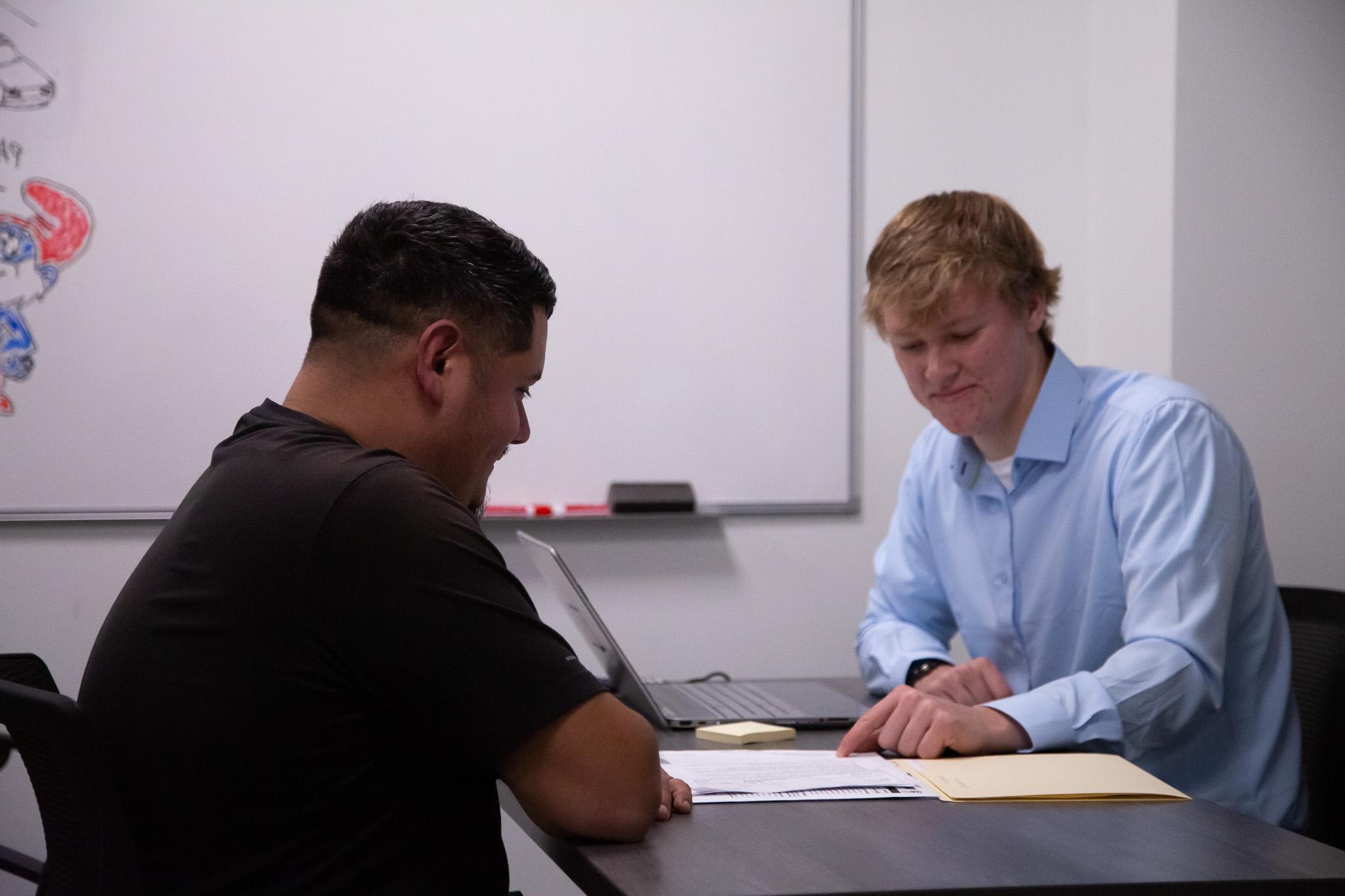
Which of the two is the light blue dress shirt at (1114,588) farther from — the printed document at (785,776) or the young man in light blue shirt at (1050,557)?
the printed document at (785,776)

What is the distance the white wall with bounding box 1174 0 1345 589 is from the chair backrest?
2.45 meters

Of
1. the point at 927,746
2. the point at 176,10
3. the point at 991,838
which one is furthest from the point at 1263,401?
the point at 176,10

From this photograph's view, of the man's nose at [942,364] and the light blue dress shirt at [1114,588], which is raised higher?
the man's nose at [942,364]

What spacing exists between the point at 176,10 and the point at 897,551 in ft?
6.41

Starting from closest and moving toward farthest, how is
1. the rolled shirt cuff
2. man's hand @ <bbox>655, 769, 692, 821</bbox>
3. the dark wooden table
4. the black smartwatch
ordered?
the dark wooden table → man's hand @ <bbox>655, 769, 692, 821</bbox> → the rolled shirt cuff → the black smartwatch

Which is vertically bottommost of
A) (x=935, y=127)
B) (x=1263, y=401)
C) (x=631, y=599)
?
(x=631, y=599)

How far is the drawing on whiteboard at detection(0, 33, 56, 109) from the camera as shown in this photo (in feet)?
8.30

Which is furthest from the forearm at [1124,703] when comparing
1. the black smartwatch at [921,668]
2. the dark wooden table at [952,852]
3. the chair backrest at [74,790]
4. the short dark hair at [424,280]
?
the chair backrest at [74,790]

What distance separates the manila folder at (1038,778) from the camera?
1179 millimetres

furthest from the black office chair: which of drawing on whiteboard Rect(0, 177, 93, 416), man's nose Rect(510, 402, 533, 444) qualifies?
drawing on whiteboard Rect(0, 177, 93, 416)

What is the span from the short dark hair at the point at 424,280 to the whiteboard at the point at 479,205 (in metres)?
1.59

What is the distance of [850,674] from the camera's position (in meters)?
2.96

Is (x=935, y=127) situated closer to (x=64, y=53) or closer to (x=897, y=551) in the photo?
(x=897, y=551)

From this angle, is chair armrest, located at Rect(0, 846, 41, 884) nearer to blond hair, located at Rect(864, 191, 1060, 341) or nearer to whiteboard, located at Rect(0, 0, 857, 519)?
whiteboard, located at Rect(0, 0, 857, 519)
